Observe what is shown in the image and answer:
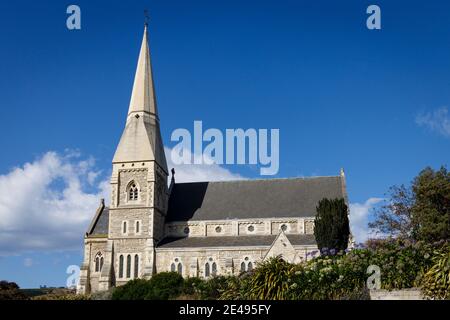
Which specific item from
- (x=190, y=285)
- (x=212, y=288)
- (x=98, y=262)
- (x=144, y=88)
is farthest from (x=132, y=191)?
(x=212, y=288)

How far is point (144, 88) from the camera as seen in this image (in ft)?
171

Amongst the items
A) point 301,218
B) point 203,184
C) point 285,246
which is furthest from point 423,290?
point 203,184

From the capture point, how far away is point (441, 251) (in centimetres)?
1819

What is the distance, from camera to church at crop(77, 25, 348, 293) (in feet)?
151

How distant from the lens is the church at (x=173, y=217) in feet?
151

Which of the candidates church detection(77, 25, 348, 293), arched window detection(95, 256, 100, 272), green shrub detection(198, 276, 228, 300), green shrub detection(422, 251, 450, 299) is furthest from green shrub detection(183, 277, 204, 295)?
arched window detection(95, 256, 100, 272)

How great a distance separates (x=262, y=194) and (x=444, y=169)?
656 inches

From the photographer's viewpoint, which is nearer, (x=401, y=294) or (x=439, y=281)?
(x=439, y=281)

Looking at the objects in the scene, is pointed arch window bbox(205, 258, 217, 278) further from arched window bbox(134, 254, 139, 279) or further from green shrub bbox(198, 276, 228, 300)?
green shrub bbox(198, 276, 228, 300)

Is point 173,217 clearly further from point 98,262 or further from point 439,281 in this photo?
point 439,281

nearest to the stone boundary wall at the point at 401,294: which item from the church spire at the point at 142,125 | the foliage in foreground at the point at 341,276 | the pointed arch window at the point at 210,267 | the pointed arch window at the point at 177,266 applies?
the foliage in foreground at the point at 341,276

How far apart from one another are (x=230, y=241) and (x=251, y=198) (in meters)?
5.32

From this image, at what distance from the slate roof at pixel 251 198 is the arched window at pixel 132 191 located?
415 cm
